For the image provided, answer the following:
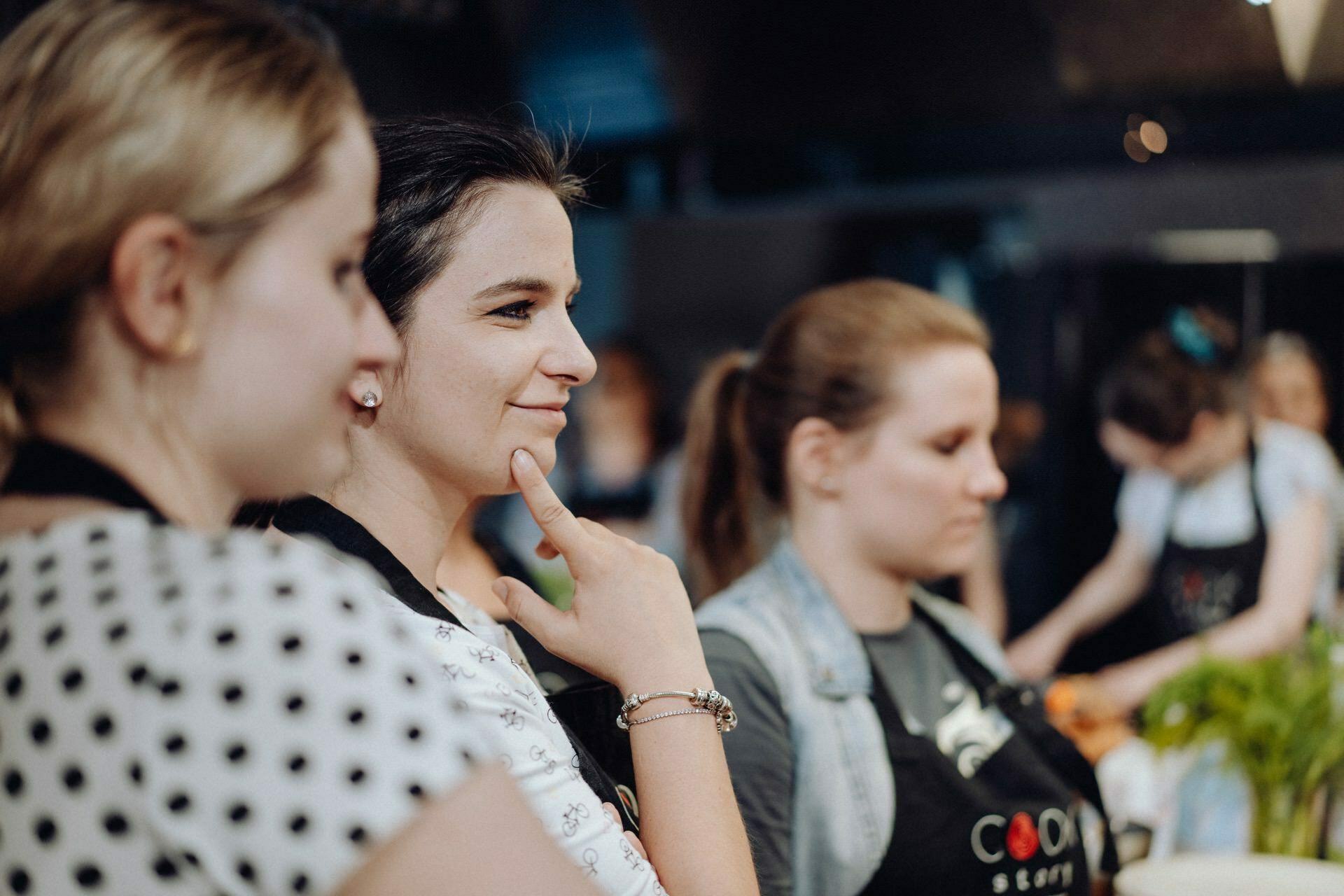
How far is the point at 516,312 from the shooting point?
1107 millimetres

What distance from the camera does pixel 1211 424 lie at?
3076 mm

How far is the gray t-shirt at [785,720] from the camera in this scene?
4.62 feet

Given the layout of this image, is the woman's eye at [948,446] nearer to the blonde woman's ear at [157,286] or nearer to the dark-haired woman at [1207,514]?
the blonde woman's ear at [157,286]

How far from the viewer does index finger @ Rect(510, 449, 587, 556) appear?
1.09 meters

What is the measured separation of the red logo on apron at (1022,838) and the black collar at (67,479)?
1.13 m

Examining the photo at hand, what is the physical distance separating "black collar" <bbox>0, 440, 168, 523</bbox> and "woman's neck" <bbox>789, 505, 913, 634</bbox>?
1.16 meters

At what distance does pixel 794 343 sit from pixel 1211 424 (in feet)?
5.71

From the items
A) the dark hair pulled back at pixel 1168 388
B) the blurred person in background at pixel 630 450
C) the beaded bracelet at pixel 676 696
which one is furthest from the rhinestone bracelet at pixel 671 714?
the blurred person in background at pixel 630 450

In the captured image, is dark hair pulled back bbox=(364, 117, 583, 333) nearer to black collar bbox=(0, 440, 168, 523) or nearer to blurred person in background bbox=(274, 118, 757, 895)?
blurred person in background bbox=(274, 118, 757, 895)

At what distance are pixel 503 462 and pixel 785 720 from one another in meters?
0.59

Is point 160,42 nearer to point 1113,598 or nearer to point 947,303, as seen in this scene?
point 947,303

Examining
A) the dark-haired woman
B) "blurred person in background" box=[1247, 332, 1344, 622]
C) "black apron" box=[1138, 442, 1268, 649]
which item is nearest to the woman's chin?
the dark-haired woman

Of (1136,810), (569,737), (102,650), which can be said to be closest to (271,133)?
(102,650)

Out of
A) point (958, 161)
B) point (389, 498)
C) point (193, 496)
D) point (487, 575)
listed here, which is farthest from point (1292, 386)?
point (193, 496)
